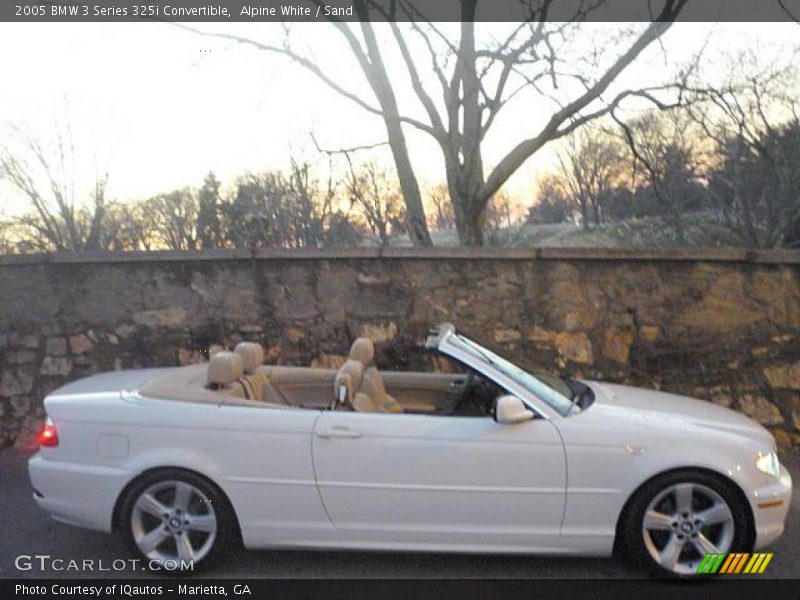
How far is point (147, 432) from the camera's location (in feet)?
13.4

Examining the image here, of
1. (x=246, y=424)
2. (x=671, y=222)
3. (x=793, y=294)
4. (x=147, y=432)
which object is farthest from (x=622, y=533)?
(x=671, y=222)

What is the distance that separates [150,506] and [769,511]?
3126 millimetres

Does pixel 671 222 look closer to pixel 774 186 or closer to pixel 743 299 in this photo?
pixel 774 186

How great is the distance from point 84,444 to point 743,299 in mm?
5469

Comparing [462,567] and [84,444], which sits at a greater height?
[84,444]

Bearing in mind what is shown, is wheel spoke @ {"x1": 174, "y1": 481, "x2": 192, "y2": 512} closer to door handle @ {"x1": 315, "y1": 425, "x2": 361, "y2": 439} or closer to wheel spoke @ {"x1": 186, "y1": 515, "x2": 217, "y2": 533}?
wheel spoke @ {"x1": 186, "y1": 515, "x2": 217, "y2": 533}

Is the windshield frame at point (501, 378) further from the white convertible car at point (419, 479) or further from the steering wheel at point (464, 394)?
the steering wheel at point (464, 394)

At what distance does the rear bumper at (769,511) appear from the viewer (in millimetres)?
3912

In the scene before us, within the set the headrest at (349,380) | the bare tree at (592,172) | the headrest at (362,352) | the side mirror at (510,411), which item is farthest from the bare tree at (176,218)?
the side mirror at (510,411)

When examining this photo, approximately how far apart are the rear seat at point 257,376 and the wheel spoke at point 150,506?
0.89 m

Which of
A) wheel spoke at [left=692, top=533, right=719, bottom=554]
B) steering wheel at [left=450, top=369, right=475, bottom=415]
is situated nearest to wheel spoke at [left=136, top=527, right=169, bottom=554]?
steering wheel at [left=450, top=369, right=475, bottom=415]

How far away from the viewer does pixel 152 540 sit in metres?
4.04

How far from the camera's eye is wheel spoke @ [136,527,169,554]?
159 inches

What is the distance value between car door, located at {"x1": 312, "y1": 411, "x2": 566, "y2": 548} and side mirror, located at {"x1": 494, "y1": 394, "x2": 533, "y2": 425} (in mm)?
50
